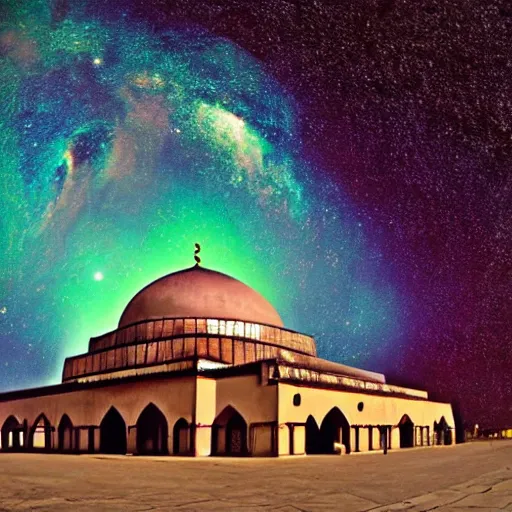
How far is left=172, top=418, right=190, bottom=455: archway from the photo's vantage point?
23438 mm

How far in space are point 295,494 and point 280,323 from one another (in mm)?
25858

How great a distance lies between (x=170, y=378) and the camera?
24578mm

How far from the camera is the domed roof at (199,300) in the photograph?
1257 inches

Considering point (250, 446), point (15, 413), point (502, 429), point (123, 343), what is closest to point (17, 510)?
point (250, 446)

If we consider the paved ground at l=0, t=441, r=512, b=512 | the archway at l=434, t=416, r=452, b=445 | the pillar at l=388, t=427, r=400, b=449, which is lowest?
the archway at l=434, t=416, r=452, b=445

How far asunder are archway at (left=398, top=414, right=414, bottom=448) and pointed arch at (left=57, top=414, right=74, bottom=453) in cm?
1617

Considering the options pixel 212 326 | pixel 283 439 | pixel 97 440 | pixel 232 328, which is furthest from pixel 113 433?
pixel 283 439

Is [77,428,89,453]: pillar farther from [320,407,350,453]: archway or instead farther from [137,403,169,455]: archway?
[320,407,350,453]: archway

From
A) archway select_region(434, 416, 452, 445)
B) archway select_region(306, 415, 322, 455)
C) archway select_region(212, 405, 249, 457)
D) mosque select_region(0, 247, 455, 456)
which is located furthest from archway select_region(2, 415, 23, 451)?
archway select_region(434, 416, 452, 445)

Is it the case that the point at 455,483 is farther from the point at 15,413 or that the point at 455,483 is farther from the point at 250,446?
the point at 15,413

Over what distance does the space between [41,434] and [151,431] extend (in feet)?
30.4

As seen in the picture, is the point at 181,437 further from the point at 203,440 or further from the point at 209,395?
the point at 209,395

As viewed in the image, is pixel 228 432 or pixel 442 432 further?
pixel 442 432

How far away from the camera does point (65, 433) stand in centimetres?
2941
